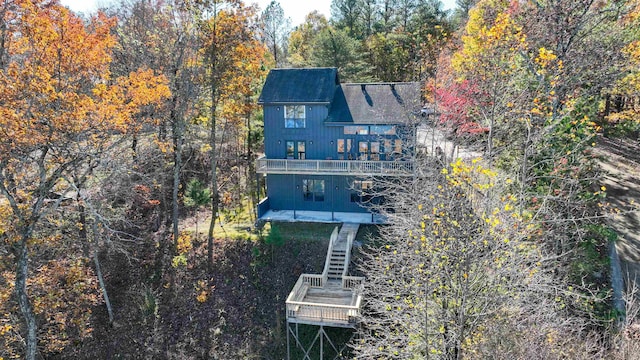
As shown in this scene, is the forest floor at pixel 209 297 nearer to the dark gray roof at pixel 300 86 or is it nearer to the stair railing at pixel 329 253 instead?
the stair railing at pixel 329 253

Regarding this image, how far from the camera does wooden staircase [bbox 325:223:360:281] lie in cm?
1867

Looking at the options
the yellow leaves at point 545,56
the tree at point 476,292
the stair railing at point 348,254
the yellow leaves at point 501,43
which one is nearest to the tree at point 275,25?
the yellow leaves at point 501,43

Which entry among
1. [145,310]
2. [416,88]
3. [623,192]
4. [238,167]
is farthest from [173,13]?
[623,192]

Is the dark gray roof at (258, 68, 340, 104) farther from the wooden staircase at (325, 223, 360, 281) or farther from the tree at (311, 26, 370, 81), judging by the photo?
the tree at (311, 26, 370, 81)

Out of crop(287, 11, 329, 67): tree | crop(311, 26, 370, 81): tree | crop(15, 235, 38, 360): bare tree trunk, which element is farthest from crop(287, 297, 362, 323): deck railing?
crop(287, 11, 329, 67): tree

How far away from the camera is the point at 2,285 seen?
1464 cm

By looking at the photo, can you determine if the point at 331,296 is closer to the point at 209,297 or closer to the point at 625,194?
the point at 209,297

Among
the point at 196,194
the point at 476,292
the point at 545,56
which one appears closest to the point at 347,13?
the point at 196,194

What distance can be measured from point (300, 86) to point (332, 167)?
5.50 metres

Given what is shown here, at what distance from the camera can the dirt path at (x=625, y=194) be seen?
646 inches

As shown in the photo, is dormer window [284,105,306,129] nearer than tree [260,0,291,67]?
Yes

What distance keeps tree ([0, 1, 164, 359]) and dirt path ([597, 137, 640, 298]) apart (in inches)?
680

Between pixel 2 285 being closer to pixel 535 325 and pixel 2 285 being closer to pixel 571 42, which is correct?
pixel 535 325

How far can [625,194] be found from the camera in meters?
21.2
